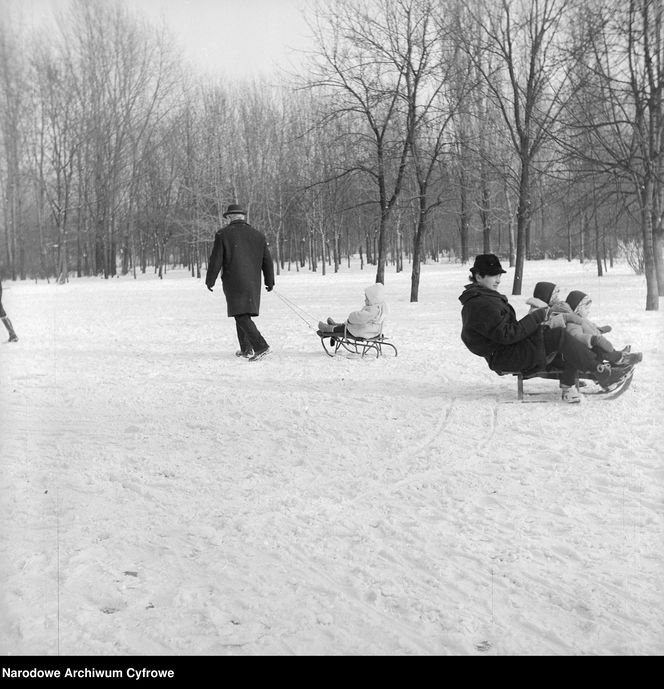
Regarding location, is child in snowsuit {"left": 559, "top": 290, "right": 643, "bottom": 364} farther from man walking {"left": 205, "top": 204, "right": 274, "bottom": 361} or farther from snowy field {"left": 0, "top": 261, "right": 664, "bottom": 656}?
man walking {"left": 205, "top": 204, "right": 274, "bottom": 361}

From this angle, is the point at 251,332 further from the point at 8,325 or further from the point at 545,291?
the point at 8,325

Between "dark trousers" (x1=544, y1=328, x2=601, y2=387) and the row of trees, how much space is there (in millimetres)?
4587

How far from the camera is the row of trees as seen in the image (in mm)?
14227

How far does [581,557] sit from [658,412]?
3.22 m

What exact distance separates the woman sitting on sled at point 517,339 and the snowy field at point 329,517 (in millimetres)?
341

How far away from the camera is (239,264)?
9.61 m

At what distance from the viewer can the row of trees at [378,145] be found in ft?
46.7

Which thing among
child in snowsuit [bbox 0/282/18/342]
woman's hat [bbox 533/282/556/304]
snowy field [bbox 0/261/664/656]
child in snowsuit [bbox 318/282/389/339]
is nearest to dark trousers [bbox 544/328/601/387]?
snowy field [bbox 0/261/664/656]

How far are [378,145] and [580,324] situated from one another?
12333 mm

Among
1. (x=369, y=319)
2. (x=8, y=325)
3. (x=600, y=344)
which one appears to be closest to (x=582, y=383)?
(x=600, y=344)

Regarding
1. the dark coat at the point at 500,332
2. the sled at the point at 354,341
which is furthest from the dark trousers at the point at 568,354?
the sled at the point at 354,341

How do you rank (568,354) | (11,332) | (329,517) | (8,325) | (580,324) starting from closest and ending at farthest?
(329,517), (568,354), (580,324), (8,325), (11,332)

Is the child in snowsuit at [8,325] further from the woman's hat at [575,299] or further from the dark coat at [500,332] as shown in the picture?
A: the woman's hat at [575,299]
